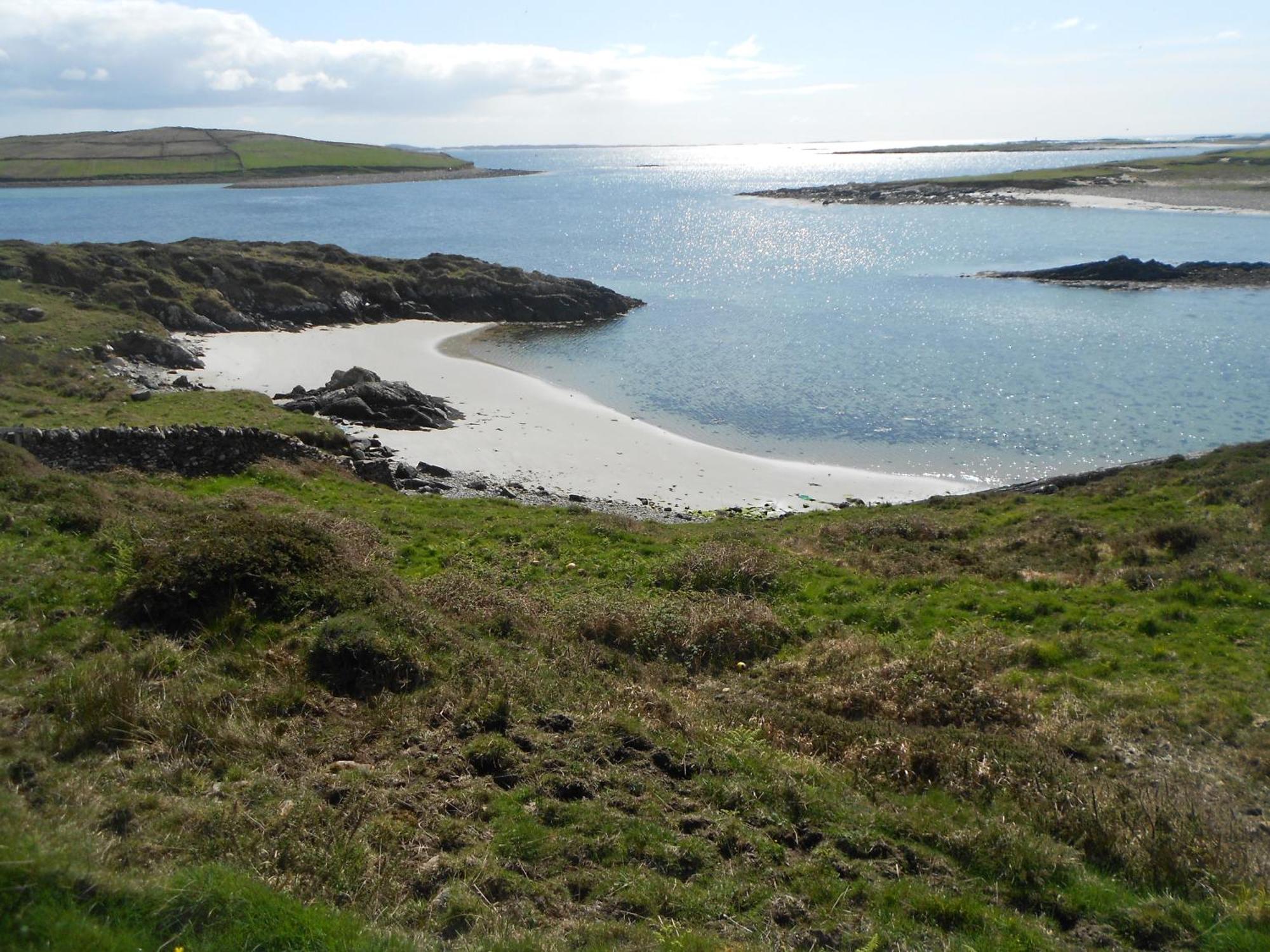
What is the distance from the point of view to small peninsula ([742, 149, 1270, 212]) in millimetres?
117625

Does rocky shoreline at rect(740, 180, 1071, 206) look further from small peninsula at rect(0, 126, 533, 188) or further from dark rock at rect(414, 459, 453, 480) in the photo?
dark rock at rect(414, 459, 453, 480)

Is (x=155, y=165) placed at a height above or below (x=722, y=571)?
above

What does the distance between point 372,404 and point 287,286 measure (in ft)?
81.2

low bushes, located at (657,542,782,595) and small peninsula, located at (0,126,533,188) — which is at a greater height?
small peninsula, located at (0,126,533,188)

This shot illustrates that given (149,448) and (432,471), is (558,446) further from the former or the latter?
(149,448)

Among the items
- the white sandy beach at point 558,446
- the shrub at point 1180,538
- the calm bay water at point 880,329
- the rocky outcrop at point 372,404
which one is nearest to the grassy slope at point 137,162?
the calm bay water at point 880,329

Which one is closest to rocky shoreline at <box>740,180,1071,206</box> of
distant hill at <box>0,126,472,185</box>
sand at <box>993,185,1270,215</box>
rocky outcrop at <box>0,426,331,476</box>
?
sand at <box>993,185,1270,215</box>

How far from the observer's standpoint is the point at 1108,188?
134m

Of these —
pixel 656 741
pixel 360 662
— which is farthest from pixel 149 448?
pixel 656 741

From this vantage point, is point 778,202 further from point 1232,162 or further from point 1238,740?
point 1238,740

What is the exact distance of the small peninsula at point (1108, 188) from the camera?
386 feet

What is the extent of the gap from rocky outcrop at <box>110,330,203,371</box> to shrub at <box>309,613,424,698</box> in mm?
31459

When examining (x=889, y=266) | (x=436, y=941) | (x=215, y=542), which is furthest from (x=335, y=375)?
(x=889, y=266)

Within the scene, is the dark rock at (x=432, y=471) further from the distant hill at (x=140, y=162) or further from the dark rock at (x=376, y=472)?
the distant hill at (x=140, y=162)
